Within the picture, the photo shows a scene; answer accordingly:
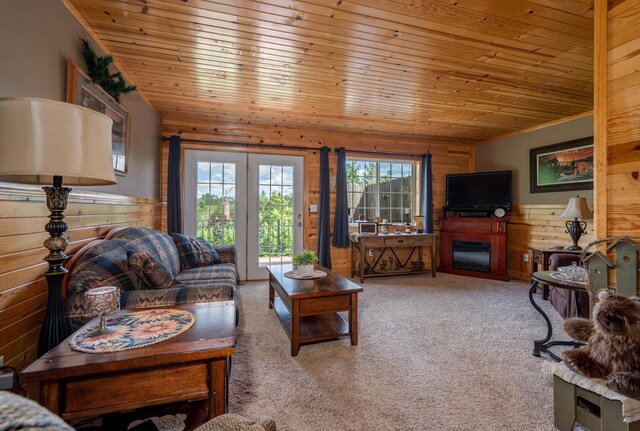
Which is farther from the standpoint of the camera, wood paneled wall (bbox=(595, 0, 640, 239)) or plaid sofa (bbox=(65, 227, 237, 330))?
plaid sofa (bbox=(65, 227, 237, 330))

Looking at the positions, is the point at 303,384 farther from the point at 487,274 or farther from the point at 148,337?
the point at 487,274

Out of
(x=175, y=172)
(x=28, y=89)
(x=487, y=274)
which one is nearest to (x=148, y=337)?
(x=28, y=89)

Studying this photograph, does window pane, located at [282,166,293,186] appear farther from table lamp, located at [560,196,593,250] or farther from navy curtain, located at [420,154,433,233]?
table lamp, located at [560,196,593,250]

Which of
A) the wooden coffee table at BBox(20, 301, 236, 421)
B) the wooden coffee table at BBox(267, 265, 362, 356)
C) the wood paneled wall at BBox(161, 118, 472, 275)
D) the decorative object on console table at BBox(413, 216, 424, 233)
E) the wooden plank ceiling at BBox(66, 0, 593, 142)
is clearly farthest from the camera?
the decorative object on console table at BBox(413, 216, 424, 233)

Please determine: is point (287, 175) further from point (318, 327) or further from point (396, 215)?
point (318, 327)

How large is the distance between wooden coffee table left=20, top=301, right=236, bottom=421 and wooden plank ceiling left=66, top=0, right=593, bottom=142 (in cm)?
202

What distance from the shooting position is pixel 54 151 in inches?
40.7

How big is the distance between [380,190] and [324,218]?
132 centimetres

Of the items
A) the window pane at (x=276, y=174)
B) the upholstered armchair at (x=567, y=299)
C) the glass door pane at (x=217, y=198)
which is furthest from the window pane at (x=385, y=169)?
the upholstered armchair at (x=567, y=299)

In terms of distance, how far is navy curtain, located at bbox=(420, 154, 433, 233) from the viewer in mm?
5113

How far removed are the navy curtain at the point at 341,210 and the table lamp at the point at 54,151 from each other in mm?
3686

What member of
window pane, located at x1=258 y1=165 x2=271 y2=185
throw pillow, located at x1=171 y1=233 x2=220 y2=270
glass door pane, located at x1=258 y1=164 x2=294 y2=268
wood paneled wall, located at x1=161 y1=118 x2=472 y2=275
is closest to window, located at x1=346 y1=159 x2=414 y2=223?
wood paneled wall, located at x1=161 y1=118 x2=472 y2=275

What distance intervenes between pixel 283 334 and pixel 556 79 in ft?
12.2

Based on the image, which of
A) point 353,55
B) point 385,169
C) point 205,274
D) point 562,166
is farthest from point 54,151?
point 562,166
